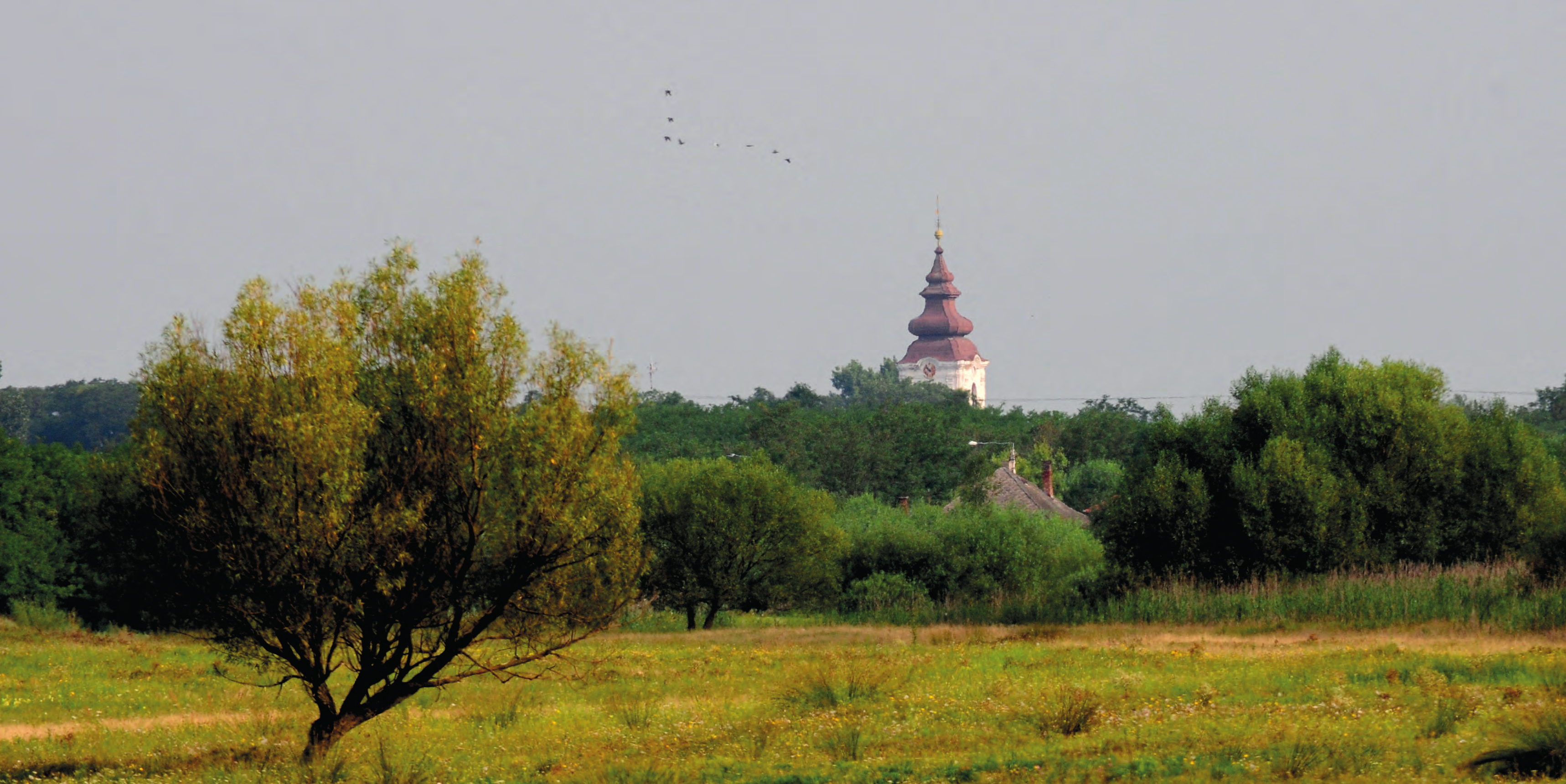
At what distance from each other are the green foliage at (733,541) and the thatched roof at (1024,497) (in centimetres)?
3758

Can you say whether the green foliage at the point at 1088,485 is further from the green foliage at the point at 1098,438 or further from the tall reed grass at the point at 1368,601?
the tall reed grass at the point at 1368,601

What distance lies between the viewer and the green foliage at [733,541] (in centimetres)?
6238

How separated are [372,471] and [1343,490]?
1597 inches

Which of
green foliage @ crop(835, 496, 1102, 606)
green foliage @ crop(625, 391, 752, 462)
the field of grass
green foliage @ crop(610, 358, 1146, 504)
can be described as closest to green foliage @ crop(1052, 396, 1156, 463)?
green foliage @ crop(610, 358, 1146, 504)

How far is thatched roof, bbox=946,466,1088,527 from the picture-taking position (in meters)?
103

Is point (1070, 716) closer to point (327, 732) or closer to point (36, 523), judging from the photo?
point (327, 732)

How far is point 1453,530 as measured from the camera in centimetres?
5444

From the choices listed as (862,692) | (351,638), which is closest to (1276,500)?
(862,692)

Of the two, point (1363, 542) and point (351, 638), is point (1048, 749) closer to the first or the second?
point (351, 638)

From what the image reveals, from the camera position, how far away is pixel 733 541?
6241 cm

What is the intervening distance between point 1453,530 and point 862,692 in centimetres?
3430

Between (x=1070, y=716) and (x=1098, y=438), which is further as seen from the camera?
(x=1098, y=438)

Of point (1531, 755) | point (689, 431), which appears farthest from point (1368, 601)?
point (689, 431)

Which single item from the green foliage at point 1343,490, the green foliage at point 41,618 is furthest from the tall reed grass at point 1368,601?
the green foliage at point 41,618
